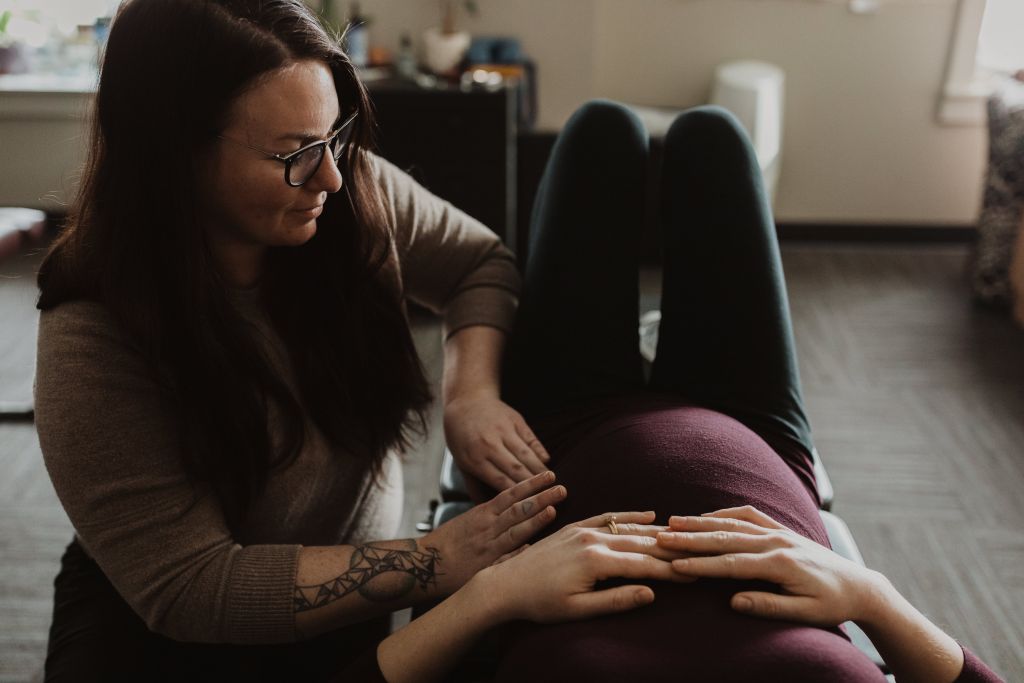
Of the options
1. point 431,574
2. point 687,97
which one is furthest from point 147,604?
point 687,97

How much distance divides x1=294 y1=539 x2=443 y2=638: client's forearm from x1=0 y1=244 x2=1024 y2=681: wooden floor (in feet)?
2.04

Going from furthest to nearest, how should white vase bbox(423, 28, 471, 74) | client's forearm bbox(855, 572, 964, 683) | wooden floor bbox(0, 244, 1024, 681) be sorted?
white vase bbox(423, 28, 471, 74) → wooden floor bbox(0, 244, 1024, 681) → client's forearm bbox(855, 572, 964, 683)

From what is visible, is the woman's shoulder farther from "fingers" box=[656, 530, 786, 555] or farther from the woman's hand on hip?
"fingers" box=[656, 530, 786, 555]

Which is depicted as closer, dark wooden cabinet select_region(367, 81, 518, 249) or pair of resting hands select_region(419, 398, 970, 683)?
pair of resting hands select_region(419, 398, 970, 683)

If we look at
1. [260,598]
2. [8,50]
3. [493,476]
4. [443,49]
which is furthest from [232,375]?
[8,50]


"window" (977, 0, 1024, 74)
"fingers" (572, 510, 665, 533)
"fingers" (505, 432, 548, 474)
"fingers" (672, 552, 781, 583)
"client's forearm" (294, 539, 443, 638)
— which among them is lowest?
"client's forearm" (294, 539, 443, 638)

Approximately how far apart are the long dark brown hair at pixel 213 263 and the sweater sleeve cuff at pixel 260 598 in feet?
0.33

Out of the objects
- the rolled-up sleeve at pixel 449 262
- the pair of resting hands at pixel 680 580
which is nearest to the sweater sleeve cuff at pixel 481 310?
the rolled-up sleeve at pixel 449 262

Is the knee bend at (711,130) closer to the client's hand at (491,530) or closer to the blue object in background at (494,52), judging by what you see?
the client's hand at (491,530)

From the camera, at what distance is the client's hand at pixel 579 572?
757 millimetres

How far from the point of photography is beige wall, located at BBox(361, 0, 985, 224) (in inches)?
118

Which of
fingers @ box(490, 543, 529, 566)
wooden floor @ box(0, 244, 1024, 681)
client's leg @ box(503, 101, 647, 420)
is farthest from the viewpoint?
wooden floor @ box(0, 244, 1024, 681)

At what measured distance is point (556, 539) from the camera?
83 cm

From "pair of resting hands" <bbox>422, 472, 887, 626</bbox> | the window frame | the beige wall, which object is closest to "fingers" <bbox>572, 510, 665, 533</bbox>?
"pair of resting hands" <bbox>422, 472, 887, 626</bbox>
